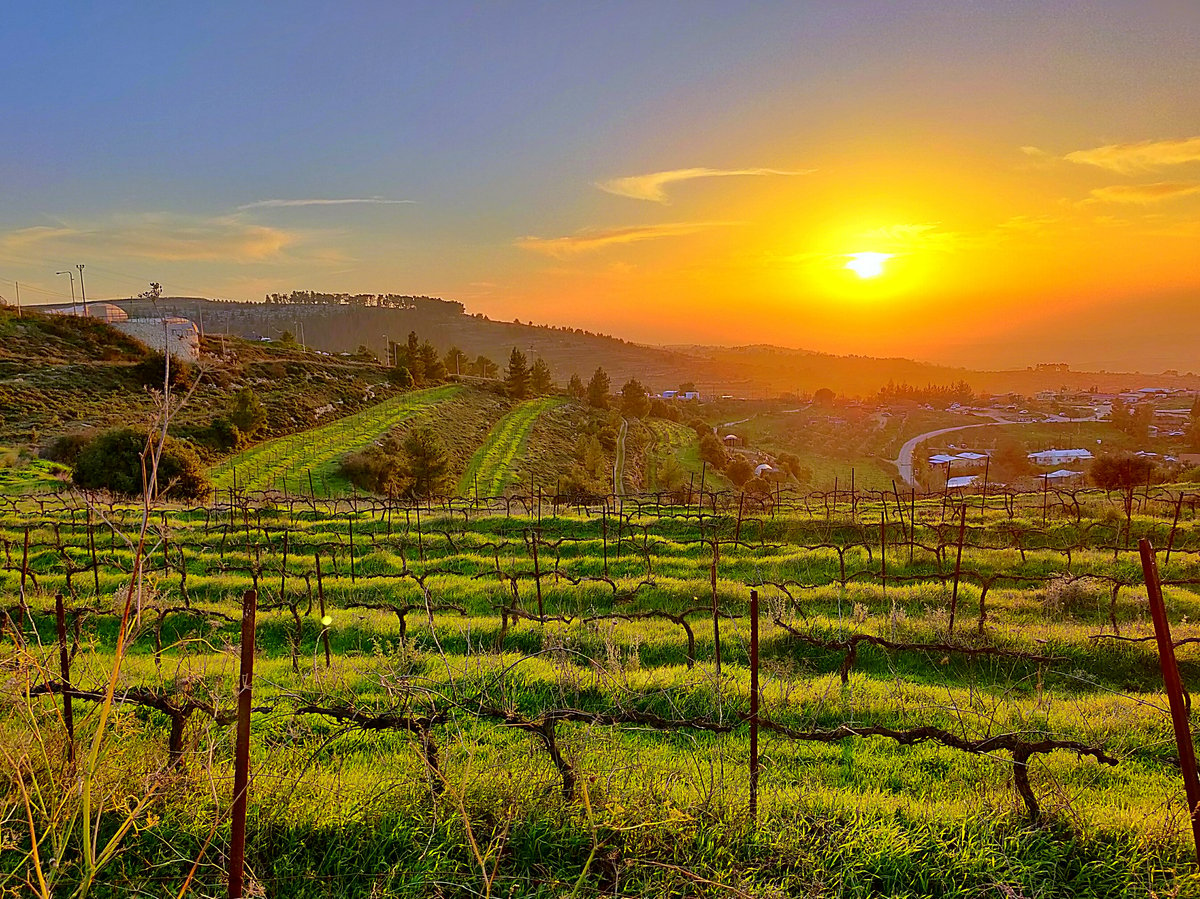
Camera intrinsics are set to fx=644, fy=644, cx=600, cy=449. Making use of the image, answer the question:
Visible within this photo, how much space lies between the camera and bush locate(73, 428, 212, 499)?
3008 cm

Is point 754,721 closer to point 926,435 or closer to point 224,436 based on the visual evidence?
point 224,436

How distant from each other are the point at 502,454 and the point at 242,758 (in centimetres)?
5407

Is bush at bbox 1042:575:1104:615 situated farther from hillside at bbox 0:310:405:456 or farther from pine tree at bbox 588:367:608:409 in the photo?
pine tree at bbox 588:367:608:409

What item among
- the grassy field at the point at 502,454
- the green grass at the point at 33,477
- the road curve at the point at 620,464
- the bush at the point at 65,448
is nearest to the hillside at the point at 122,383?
the bush at the point at 65,448

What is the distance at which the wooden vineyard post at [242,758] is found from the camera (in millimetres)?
2457

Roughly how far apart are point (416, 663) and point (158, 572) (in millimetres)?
8056

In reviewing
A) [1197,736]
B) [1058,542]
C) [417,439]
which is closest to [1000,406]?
[417,439]

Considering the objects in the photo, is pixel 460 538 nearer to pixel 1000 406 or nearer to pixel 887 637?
pixel 887 637

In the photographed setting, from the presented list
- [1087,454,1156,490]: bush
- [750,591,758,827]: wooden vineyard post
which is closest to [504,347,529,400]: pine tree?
[1087,454,1156,490]: bush

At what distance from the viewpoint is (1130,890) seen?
315 cm

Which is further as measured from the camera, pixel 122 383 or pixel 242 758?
pixel 122 383

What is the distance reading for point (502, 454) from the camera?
56.3 metres

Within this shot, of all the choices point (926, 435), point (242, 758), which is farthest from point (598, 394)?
point (242, 758)

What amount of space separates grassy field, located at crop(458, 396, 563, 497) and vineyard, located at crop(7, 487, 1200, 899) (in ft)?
105
